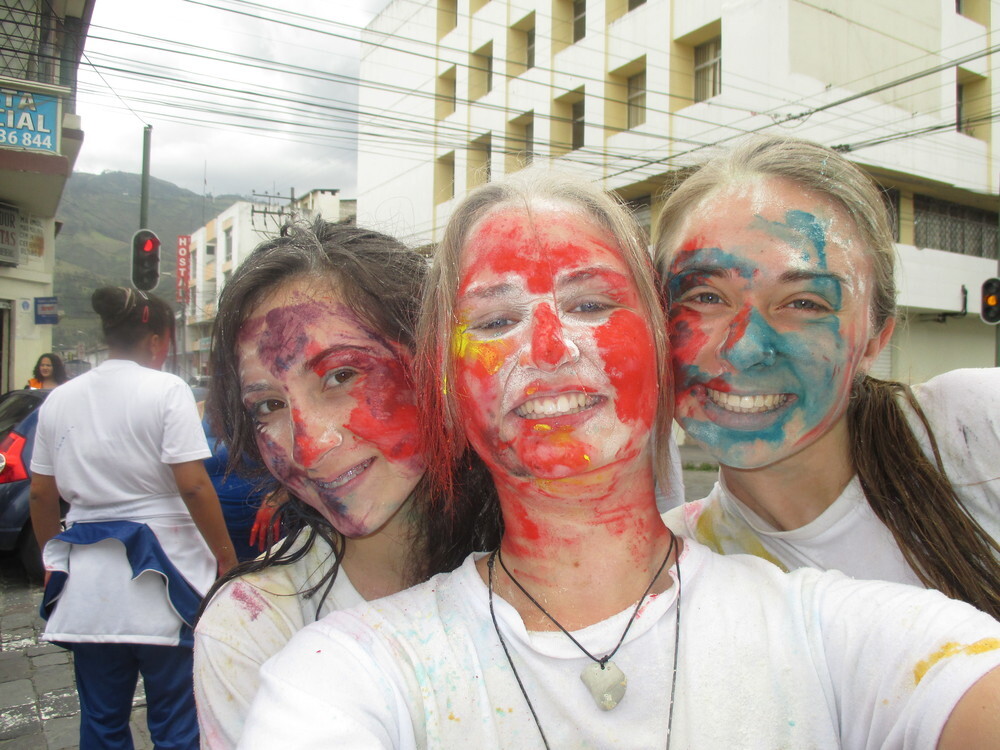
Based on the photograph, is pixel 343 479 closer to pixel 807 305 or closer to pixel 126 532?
pixel 807 305

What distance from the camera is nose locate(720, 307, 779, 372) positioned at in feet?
4.83

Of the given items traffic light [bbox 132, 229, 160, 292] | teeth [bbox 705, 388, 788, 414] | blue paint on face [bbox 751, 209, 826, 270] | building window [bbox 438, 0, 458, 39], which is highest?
building window [bbox 438, 0, 458, 39]

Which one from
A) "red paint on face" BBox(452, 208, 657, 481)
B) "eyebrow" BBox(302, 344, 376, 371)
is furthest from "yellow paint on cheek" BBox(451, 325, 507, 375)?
"eyebrow" BBox(302, 344, 376, 371)

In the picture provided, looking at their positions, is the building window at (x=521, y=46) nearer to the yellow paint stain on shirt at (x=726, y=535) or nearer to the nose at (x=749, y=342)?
the yellow paint stain on shirt at (x=726, y=535)

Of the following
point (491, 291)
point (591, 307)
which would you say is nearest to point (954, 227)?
point (591, 307)

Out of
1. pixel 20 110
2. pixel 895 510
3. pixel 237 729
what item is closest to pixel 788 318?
pixel 895 510

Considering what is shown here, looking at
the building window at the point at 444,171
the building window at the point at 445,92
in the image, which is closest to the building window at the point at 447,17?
the building window at the point at 445,92

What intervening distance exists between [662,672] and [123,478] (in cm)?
254

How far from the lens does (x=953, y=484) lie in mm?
1575

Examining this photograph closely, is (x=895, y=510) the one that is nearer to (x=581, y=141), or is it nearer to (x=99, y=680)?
(x=99, y=680)

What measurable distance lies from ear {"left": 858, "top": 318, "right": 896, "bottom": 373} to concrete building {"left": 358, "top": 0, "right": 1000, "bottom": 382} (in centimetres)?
985

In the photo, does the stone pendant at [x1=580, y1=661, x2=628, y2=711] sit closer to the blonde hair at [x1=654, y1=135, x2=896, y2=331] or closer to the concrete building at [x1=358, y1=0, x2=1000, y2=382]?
the blonde hair at [x1=654, y1=135, x2=896, y2=331]

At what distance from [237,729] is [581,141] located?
1699 centimetres

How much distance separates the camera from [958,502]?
61.5 inches
